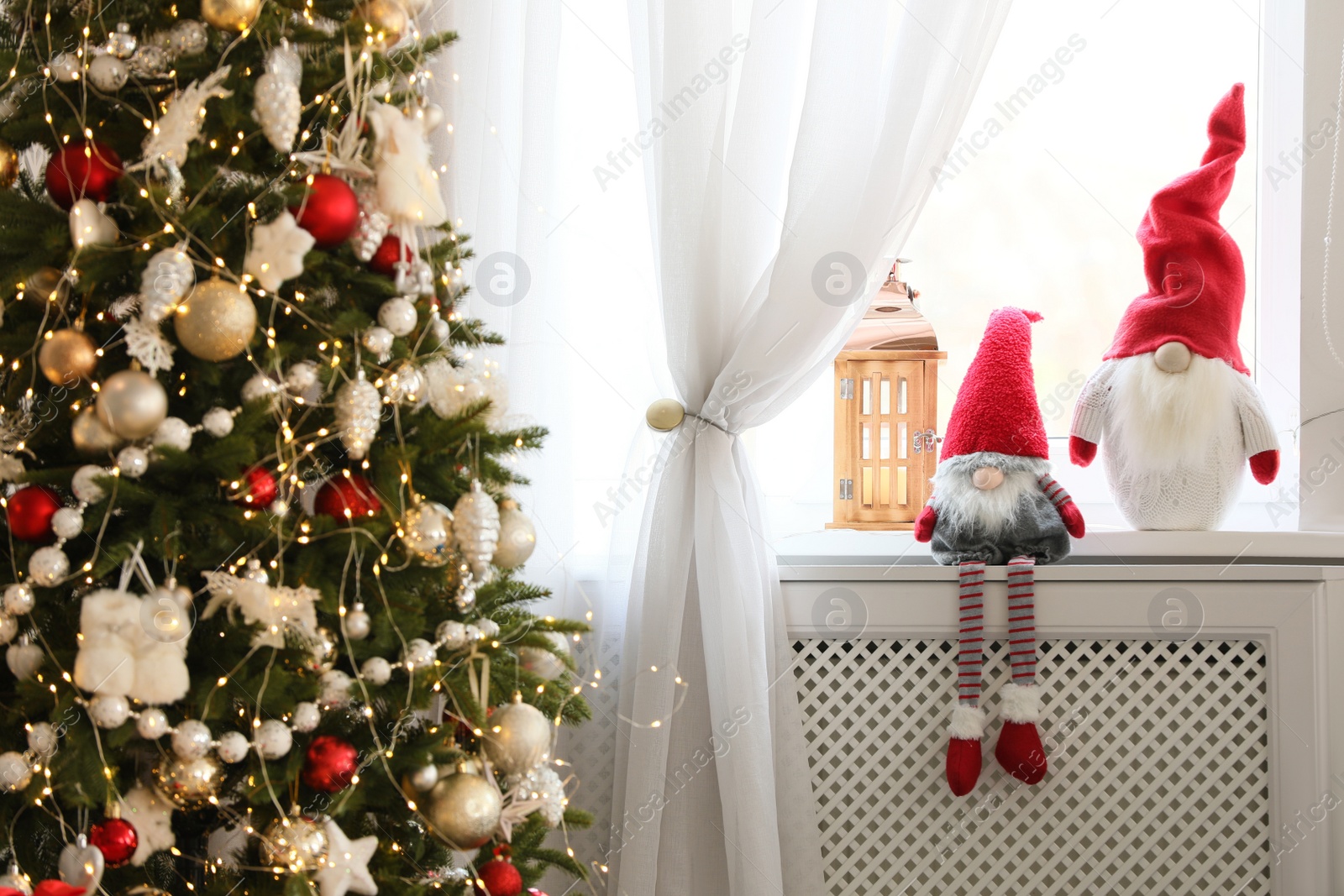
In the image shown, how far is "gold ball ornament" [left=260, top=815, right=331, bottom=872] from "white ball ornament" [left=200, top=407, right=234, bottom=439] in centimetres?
38

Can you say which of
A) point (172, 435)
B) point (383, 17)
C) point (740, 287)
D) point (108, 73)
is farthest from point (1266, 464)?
point (108, 73)

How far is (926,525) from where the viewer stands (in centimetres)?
161

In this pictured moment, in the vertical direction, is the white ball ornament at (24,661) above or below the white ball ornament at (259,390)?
below

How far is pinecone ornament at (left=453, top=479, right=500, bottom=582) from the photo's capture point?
1.02 metres

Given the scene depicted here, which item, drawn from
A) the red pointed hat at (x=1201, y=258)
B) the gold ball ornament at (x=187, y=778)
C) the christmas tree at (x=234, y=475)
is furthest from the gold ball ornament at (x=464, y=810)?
the red pointed hat at (x=1201, y=258)

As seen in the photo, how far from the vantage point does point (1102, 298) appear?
76.4 inches

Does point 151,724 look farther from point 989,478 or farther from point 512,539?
point 989,478

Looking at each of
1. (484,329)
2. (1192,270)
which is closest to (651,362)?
(484,329)

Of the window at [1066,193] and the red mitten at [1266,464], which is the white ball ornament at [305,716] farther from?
the red mitten at [1266,464]

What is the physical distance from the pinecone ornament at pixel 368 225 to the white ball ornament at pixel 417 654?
406 mm

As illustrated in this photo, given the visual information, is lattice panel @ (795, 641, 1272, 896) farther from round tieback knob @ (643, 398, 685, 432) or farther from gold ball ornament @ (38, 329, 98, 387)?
gold ball ornament @ (38, 329, 98, 387)

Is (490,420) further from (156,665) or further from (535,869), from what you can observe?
(535,869)

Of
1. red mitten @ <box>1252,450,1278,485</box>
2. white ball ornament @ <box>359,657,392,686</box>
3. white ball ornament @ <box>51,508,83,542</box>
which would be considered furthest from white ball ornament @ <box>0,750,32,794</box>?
red mitten @ <box>1252,450,1278,485</box>

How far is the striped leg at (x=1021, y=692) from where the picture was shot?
1513 millimetres
